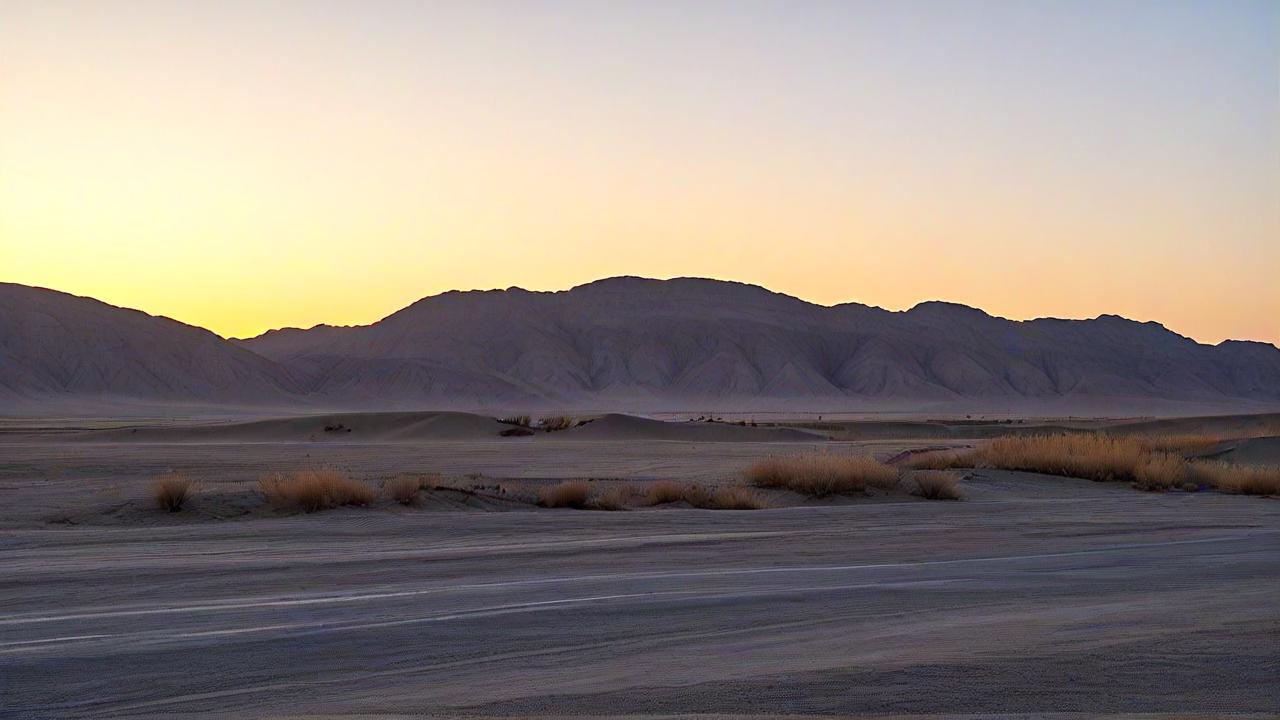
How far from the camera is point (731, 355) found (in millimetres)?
157000

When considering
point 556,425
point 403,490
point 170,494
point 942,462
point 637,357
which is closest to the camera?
point 170,494

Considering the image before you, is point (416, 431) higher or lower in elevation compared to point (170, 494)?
higher

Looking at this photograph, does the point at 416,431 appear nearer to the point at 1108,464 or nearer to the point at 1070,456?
the point at 1070,456

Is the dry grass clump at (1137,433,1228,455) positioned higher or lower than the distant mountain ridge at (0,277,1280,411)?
lower

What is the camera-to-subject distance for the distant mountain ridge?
12862 centimetres

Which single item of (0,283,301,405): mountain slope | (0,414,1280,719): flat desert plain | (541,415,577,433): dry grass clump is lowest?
(0,414,1280,719): flat desert plain

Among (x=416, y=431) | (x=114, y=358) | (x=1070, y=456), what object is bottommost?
(x=1070, y=456)

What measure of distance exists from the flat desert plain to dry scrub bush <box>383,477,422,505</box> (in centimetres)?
20

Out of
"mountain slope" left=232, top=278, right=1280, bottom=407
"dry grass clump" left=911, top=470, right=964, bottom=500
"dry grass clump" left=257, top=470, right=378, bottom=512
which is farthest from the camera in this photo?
"mountain slope" left=232, top=278, right=1280, bottom=407

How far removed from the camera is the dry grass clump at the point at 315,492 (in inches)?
736

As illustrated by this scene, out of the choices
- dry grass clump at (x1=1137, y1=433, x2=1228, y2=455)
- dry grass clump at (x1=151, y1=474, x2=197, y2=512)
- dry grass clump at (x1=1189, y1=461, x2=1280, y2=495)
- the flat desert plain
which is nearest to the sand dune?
dry grass clump at (x1=1137, y1=433, x2=1228, y2=455)

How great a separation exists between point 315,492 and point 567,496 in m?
3.92

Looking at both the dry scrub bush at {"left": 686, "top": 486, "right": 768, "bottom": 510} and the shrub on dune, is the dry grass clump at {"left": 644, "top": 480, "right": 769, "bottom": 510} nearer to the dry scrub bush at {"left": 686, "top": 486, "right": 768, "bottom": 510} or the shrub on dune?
the dry scrub bush at {"left": 686, "top": 486, "right": 768, "bottom": 510}

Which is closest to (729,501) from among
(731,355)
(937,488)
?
(937,488)
